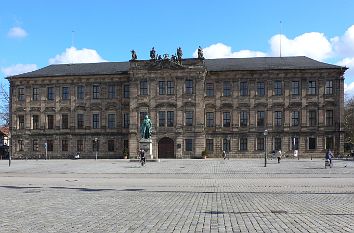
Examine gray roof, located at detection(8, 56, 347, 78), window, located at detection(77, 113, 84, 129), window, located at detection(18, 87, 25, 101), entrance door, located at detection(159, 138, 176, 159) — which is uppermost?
gray roof, located at detection(8, 56, 347, 78)

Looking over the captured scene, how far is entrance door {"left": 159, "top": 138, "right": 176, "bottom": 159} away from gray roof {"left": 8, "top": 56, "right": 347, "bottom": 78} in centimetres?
1217

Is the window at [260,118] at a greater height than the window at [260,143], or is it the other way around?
the window at [260,118]

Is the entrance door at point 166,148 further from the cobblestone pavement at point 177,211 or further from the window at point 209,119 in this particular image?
the cobblestone pavement at point 177,211

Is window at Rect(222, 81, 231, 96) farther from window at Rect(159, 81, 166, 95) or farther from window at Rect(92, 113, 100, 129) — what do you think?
window at Rect(92, 113, 100, 129)

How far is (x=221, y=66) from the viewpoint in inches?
2844

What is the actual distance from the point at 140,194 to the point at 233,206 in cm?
490

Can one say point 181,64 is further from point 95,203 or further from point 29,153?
point 95,203

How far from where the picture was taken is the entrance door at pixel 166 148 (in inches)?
2758

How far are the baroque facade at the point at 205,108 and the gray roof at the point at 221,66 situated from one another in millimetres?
156

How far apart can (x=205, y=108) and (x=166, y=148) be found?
8.30 m

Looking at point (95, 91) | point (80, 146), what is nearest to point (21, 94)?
point (95, 91)

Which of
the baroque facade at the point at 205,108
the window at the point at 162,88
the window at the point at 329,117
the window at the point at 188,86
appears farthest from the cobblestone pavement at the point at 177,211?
the window at the point at 329,117

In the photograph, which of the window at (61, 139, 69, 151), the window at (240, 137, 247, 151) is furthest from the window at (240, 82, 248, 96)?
the window at (61, 139, 69, 151)

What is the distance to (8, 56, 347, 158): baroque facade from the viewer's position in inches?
2709
